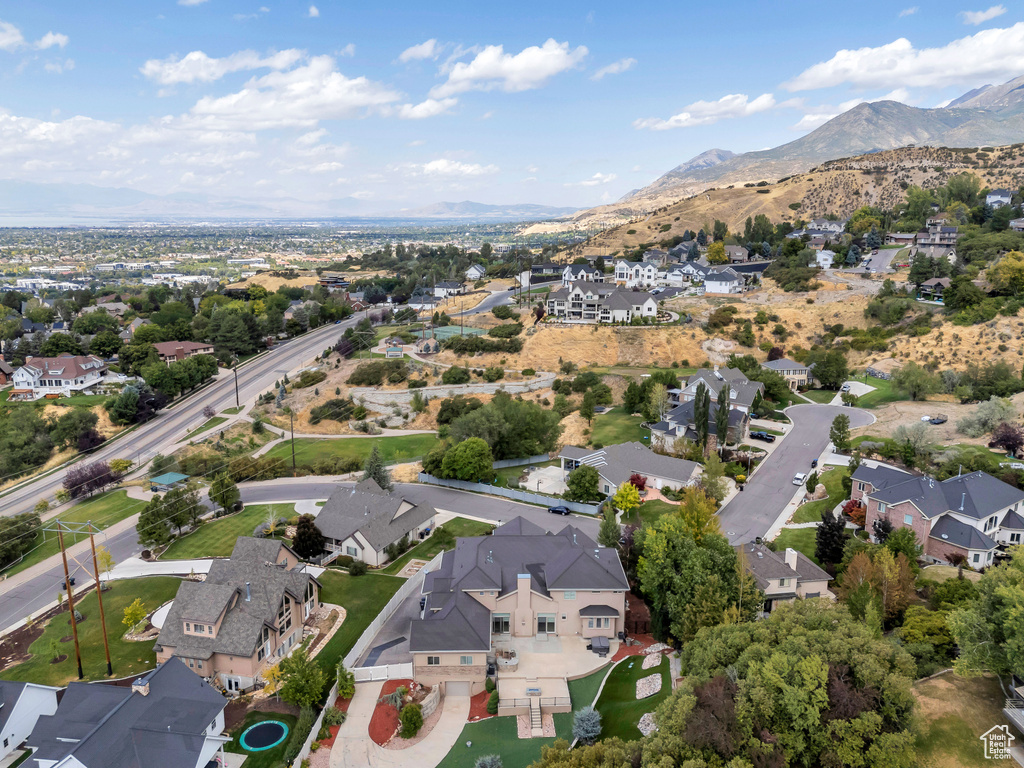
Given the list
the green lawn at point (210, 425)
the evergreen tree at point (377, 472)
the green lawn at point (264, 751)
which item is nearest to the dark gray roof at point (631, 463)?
the evergreen tree at point (377, 472)

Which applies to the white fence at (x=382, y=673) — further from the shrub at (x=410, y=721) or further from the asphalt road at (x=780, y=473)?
the asphalt road at (x=780, y=473)

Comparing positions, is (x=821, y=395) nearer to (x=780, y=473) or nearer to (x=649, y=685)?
(x=780, y=473)

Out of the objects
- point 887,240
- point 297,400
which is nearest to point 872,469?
point 297,400

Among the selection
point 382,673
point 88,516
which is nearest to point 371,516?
point 382,673

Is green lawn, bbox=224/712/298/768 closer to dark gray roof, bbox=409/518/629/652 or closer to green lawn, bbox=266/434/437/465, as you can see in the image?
dark gray roof, bbox=409/518/629/652

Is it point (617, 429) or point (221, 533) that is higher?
point (617, 429)

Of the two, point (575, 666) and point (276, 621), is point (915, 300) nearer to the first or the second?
point (575, 666)
